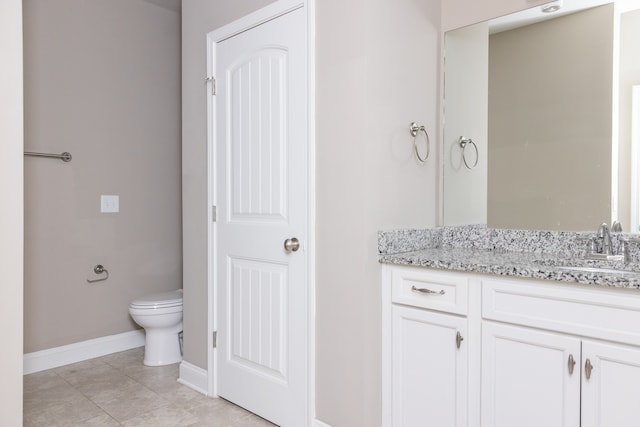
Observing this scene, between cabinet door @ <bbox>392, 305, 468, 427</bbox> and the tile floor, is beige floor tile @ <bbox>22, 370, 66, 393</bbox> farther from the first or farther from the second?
cabinet door @ <bbox>392, 305, 468, 427</bbox>

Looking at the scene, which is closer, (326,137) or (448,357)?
(448,357)

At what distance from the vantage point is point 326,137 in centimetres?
210

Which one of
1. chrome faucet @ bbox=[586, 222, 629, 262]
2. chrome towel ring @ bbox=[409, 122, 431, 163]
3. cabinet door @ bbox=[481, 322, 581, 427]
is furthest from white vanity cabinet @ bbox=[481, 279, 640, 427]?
chrome towel ring @ bbox=[409, 122, 431, 163]

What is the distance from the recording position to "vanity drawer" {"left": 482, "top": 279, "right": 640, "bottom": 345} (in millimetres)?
1441

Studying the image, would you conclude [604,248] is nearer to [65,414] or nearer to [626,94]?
[626,94]

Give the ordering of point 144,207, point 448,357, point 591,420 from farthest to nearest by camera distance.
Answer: point 144,207 < point 448,357 < point 591,420

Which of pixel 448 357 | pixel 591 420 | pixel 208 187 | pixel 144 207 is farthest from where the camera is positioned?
pixel 144 207

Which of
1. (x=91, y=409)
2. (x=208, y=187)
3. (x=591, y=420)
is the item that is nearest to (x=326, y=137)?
(x=208, y=187)

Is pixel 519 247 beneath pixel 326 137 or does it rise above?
beneath

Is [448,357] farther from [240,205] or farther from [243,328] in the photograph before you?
[240,205]

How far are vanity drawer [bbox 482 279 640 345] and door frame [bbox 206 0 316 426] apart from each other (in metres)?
0.79

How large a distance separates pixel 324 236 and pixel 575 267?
101 centimetres

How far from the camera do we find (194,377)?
111 inches

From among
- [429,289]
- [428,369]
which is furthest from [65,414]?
[429,289]
